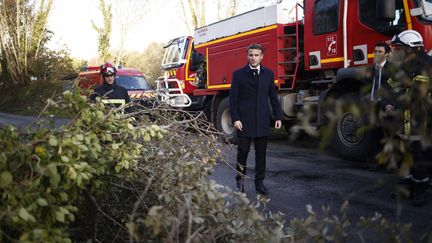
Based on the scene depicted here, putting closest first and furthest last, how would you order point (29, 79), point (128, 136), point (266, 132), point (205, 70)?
point (128, 136) < point (266, 132) < point (205, 70) < point (29, 79)

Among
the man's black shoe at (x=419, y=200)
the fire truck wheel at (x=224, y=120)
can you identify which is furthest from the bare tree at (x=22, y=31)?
the man's black shoe at (x=419, y=200)

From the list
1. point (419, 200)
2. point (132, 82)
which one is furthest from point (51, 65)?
point (419, 200)

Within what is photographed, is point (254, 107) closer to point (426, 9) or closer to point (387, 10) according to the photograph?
point (387, 10)

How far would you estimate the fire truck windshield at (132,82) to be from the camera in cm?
1577

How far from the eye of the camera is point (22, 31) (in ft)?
93.8

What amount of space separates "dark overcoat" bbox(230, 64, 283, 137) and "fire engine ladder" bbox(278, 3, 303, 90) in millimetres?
3719

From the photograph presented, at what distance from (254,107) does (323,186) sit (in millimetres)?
1433

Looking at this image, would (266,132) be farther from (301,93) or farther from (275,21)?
(275,21)

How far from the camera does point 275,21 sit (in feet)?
30.7

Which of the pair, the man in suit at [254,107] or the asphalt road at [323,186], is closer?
the asphalt road at [323,186]

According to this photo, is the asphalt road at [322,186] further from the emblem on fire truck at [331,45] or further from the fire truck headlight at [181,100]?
the fire truck headlight at [181,100]

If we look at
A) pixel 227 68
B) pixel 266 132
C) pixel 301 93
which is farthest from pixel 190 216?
pixel 227 68

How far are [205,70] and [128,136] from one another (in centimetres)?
957

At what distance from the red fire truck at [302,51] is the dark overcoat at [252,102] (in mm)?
860
